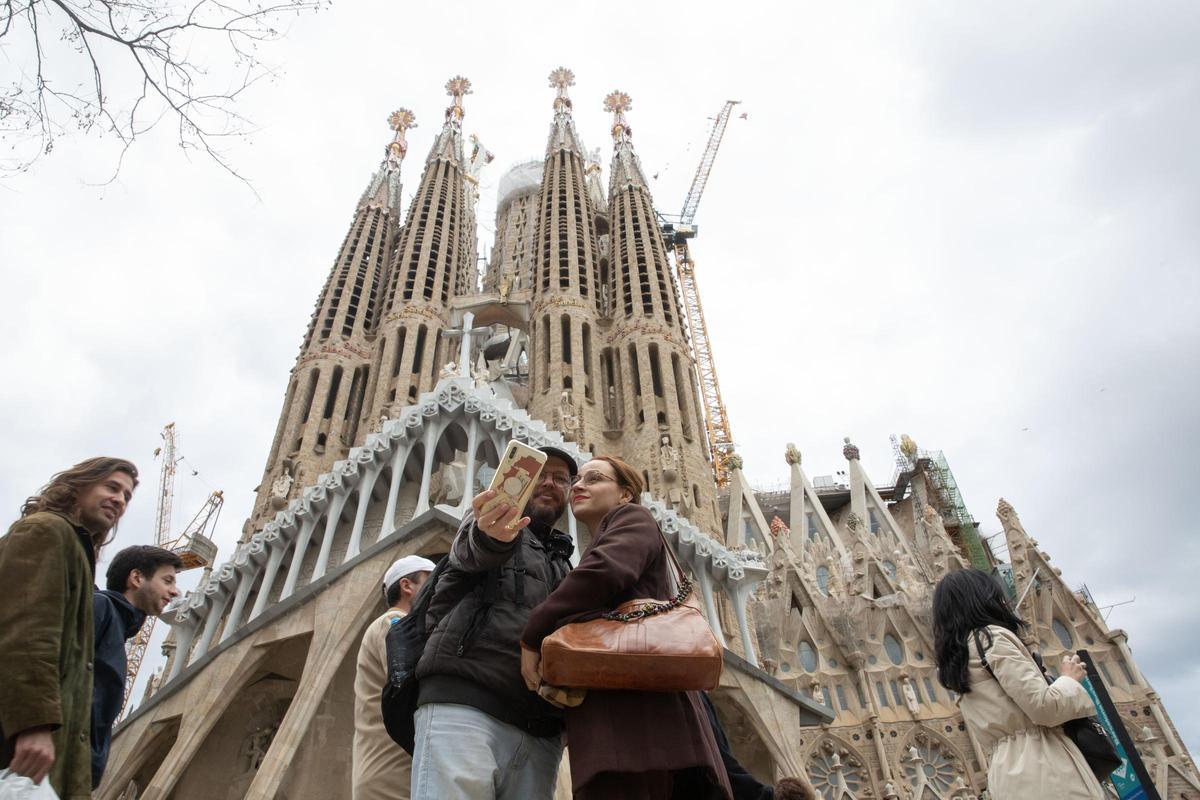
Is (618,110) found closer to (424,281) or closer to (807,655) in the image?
(424,281)

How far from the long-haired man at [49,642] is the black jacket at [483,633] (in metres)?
0.96

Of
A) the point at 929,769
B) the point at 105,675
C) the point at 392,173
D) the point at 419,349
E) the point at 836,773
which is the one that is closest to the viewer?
the point at 105,675

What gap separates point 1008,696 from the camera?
119 inches

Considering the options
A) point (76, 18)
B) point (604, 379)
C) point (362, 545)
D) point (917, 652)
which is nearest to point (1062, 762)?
point (76, 18)

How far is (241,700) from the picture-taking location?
1375 centimetres

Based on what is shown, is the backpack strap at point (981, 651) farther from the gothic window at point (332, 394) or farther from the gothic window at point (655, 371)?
the gothic window at point (332, 394)

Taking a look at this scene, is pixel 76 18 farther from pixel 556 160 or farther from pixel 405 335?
pixel 556 160

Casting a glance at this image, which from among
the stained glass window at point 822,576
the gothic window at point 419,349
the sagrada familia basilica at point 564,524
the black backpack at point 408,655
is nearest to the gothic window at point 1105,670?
the sagrada familia basilica at point 564,524

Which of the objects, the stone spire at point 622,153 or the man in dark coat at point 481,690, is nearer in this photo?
the man in dark coat at point 481,690

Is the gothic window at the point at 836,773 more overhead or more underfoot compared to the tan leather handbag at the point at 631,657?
more overhead

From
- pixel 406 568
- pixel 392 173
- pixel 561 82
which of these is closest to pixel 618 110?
pixel 561 82

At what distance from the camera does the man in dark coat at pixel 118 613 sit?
255 centimetres

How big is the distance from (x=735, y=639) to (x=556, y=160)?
79.1 ft

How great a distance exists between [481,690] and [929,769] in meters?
21.2
